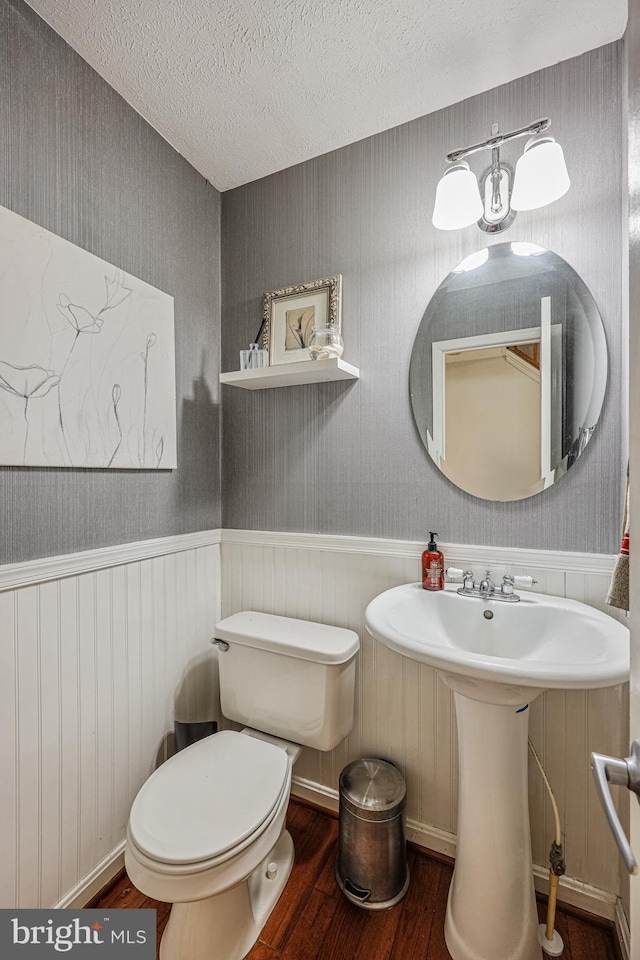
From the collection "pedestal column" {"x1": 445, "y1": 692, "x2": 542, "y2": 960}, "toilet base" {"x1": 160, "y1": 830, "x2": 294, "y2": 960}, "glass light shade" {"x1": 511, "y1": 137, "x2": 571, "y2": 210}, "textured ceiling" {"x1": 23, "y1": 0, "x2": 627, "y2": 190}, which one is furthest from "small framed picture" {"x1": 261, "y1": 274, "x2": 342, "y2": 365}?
"toilet base" {"x1": 160, "y1": 830, "x2": 294, "y2": 960}

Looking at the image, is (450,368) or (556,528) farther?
(450,368)

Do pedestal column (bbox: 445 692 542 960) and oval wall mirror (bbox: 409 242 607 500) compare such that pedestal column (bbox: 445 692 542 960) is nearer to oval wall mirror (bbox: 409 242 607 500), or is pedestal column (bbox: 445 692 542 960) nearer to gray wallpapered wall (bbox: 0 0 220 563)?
oval wall mirror (bbox: 409 242 607 500)

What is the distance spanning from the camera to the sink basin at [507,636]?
842 mm

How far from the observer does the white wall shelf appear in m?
1.44

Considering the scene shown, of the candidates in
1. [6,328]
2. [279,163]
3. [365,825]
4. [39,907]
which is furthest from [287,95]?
[39,907]

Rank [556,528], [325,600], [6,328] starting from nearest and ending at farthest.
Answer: [6,328] < [556,528] < [325,600]

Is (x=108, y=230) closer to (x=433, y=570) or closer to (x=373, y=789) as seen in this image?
(x=433, y=570)

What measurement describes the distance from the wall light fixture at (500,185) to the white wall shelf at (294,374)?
51 cm

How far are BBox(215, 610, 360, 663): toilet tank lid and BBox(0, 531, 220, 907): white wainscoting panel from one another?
9.7 inches

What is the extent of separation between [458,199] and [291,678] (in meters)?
1.54

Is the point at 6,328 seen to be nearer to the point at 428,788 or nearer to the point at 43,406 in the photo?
the point at 43,406

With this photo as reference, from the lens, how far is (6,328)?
109 cm

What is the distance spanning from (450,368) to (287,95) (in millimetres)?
1011

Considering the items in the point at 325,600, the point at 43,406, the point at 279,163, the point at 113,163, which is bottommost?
the point at 325,600
